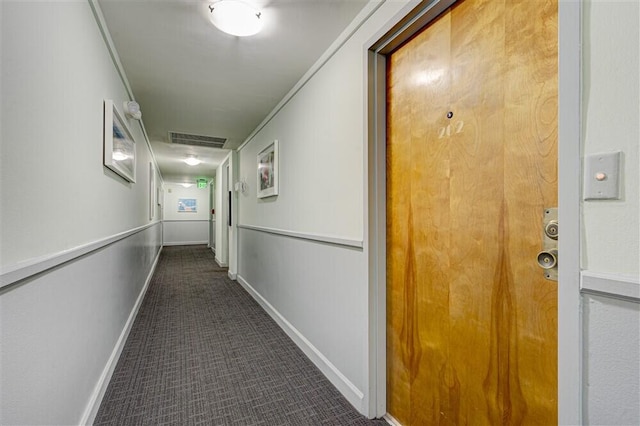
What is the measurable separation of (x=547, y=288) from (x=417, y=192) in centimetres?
64

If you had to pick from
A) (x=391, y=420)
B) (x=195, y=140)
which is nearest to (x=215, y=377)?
(x=391, y=420)

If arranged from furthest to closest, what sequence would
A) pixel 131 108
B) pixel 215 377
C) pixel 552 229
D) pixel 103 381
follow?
pixel 131 108, pixel 215 377, pixel 103 381, pixel 552 229

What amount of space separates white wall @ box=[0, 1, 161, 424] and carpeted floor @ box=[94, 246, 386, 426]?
251 millimetres

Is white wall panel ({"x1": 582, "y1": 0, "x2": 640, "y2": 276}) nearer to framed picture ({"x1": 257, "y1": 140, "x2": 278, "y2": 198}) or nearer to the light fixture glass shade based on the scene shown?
the light fixture glass shade

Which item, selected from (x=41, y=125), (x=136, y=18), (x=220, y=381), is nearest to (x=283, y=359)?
(x=220, y=381)

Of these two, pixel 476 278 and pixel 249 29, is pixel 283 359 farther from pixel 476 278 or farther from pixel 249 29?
pixel 249 29

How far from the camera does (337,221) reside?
1908mm

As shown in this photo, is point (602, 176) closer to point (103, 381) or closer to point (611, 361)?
point (611, 361)

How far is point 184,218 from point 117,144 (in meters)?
8.96

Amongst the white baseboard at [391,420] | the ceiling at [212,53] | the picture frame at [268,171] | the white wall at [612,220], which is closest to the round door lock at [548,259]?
the white wall at [612,220]

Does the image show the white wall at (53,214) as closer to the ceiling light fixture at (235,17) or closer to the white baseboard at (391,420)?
the ceiling light fixture at (235,17)

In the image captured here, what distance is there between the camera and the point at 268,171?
3312mm

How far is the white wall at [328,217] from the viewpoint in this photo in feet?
5.40

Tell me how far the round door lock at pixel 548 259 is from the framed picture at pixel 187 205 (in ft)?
35.9
